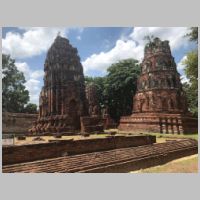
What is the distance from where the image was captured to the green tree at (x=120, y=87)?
34969 millimetres

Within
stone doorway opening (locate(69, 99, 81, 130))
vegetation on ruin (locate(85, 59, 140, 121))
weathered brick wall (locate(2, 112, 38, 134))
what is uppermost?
vegetation on ruin (locate(85, 59, 140, 121))

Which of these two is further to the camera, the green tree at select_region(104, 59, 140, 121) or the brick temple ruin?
the green tree at select_region(104, 59, 140, 121)

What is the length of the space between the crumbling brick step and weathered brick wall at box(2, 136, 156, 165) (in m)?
0.52

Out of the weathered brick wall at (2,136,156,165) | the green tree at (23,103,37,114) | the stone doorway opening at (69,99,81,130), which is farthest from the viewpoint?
the green tree at (23,103,37,114)

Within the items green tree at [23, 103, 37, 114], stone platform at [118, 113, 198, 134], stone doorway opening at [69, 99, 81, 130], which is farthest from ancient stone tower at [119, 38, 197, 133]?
green tree at [23, 103, 37, 114]

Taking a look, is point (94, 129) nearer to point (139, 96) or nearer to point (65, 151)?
point (139, 96)

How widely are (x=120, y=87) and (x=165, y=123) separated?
15642mm

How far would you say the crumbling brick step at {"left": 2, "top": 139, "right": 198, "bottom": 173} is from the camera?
273 inches

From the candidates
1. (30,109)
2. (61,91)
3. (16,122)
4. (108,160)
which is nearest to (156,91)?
(61,91)

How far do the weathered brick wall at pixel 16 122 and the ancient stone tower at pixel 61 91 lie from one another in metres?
4.77

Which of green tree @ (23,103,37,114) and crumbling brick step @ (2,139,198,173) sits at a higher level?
green tree @ (23,103,37,114)

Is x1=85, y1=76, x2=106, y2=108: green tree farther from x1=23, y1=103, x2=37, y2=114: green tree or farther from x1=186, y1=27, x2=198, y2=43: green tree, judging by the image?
x1=186, y1=27, x2=198, y2=43: green tree

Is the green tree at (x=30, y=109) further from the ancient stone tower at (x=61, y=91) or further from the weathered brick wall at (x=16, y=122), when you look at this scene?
the ancient stone tower at (x=61, y=91)

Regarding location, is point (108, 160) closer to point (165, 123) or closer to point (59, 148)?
point (59, 148)
